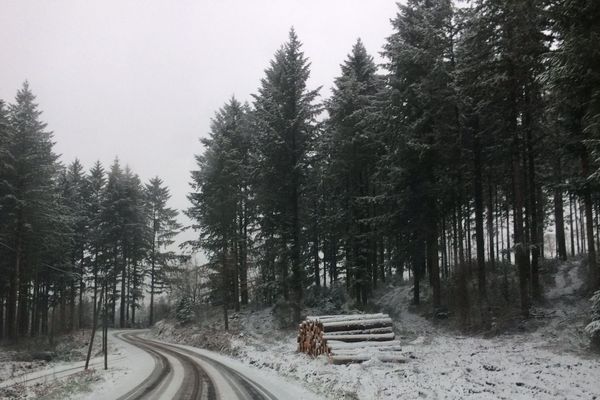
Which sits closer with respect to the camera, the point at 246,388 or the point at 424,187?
the point at 246,388

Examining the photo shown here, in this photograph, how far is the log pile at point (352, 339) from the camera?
14.9m

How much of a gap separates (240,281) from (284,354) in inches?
676

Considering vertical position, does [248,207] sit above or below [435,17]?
below

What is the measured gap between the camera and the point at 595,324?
1137 centimetres

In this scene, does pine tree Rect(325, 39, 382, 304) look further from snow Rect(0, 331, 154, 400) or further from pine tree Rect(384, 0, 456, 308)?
snow Rect(0, 331, 154, 400)

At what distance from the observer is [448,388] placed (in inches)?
394

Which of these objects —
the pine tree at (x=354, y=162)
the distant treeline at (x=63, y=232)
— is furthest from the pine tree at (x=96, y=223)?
the pine tree at (x=354, y=162)

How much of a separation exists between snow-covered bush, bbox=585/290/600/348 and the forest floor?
1.60 feet

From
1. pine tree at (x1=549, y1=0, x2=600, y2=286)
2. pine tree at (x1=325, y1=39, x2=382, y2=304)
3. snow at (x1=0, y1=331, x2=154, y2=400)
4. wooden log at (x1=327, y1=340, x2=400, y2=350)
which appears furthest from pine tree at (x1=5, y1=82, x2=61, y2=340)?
pine tree at (x1=549, y1=0, x2=600, y2=286)

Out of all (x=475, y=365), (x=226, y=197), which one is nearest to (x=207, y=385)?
(x=475, y=365)

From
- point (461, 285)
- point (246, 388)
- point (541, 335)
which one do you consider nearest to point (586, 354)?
point (541, 335)

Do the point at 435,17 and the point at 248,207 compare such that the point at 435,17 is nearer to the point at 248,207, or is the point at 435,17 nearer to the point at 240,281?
the point at 248,207

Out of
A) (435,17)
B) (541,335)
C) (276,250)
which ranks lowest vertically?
(541,335)

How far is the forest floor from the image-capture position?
32.1 ft
